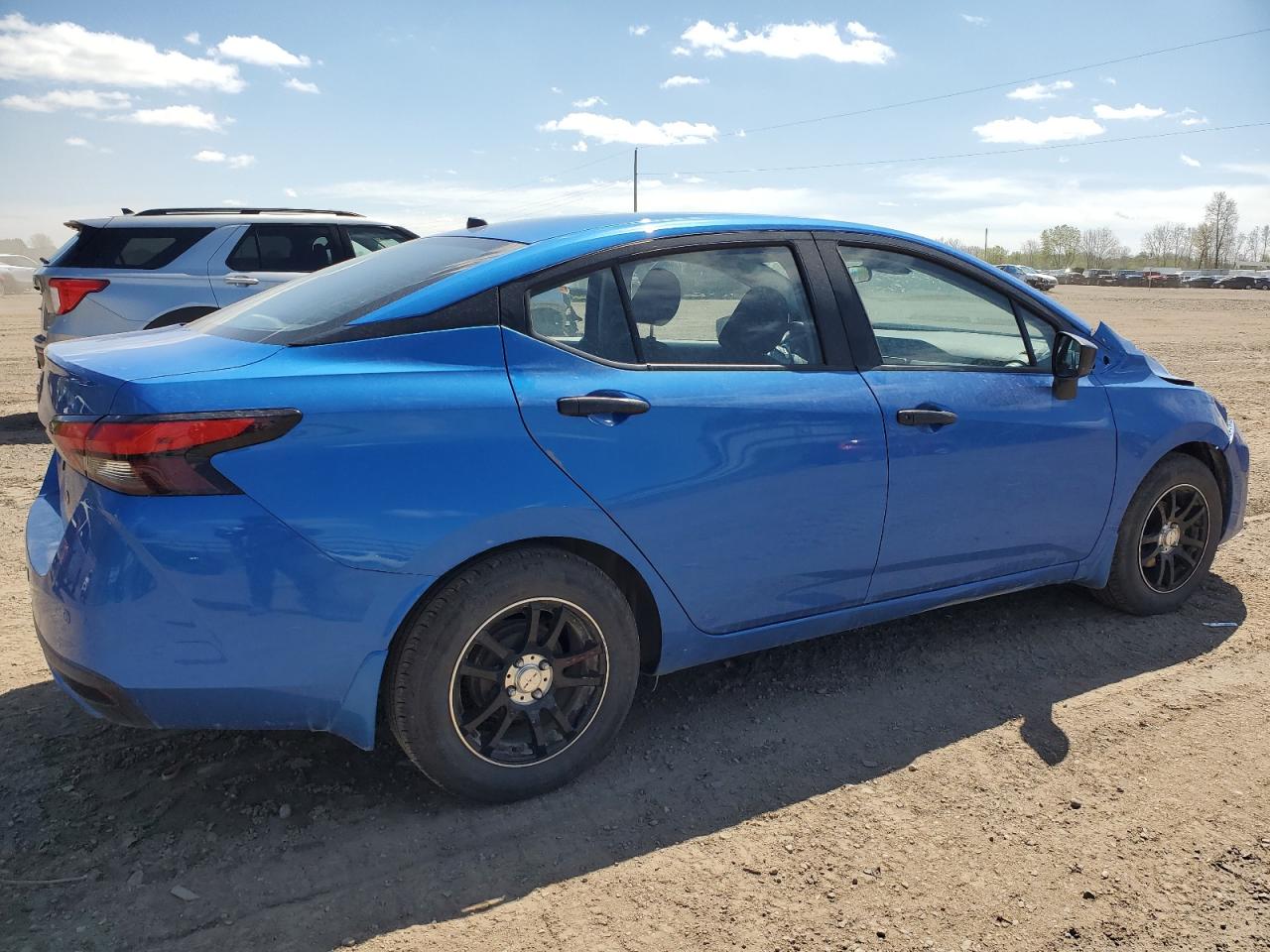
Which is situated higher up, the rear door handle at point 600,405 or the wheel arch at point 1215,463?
the rear door handle at point 600,405

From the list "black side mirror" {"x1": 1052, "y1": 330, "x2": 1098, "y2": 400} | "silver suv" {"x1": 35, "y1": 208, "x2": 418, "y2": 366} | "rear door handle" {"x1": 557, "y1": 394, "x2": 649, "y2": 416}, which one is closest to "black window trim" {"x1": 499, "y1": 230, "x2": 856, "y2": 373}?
"rear door handle" {"x1": 557, "y1": 394, "x2": 649, "y2": 416}

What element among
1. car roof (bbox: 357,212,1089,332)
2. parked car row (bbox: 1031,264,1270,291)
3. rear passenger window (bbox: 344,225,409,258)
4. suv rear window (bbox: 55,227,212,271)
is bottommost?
car roof (bbox: 357,212,1089,332)

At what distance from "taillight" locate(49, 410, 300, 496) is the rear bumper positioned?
0.04 metres

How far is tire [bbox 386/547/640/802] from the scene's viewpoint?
2.63 m

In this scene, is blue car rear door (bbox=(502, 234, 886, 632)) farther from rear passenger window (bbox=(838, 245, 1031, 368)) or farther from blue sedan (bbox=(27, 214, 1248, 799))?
rear passenger window (bbox=(838, 245, 1031, 368))

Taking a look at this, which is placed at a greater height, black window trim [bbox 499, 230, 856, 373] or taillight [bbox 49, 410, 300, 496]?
black window trim [bbox 499, 230, 856, 373]

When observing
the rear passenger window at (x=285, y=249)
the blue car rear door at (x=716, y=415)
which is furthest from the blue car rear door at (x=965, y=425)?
the rear passenger window at (x=285, y=249)

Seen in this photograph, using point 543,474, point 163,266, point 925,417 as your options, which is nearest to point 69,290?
point 163,266

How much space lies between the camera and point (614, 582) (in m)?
2.95

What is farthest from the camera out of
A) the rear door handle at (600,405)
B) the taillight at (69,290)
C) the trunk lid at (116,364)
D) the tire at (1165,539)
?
the taillight at (69,290)

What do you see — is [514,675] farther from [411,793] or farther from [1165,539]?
[1165,539]

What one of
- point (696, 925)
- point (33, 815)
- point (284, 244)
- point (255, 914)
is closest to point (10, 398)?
point (284, 244)

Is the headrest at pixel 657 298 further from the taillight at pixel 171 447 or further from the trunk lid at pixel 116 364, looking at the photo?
the taillight at pixel 171 447

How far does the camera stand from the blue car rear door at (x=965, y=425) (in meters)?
3.41
